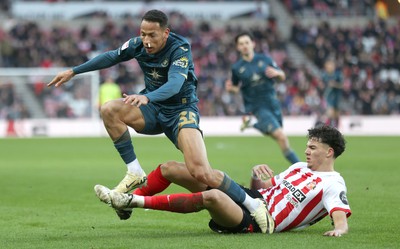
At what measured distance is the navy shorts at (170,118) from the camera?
27.5ft

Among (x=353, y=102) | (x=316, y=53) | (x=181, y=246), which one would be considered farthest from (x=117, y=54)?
(x=316, y=53)

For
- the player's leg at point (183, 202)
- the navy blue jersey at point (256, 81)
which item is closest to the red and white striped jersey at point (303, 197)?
the player's leg at point (183, 202)

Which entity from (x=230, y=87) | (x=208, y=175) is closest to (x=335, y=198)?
(x=208, y=175)

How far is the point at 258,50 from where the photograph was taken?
3488 cm

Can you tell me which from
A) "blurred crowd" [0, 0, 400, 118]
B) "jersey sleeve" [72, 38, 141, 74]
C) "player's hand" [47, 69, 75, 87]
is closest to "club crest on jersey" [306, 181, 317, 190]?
"jersey sleeve" [72, 38, 141, 74]

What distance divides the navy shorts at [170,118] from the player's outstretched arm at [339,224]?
190cm

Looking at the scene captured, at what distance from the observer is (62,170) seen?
15.3m

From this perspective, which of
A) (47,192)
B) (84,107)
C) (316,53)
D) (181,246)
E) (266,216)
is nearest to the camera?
(181,246)

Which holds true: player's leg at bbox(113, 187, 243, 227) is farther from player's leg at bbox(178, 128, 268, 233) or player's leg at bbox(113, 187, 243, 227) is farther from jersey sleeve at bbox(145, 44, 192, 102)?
jersey sleeve at bbox(145, 44, 192, 102)

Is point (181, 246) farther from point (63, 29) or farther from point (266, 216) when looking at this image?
point (63, 29)

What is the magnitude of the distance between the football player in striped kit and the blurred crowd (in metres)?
23.5

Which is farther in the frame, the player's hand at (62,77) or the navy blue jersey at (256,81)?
the navy blue jersey at (256,81)

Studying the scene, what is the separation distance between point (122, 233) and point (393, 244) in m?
2.39

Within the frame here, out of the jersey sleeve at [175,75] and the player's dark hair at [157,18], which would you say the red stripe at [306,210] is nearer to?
the jersey sleeve at [175,75]
